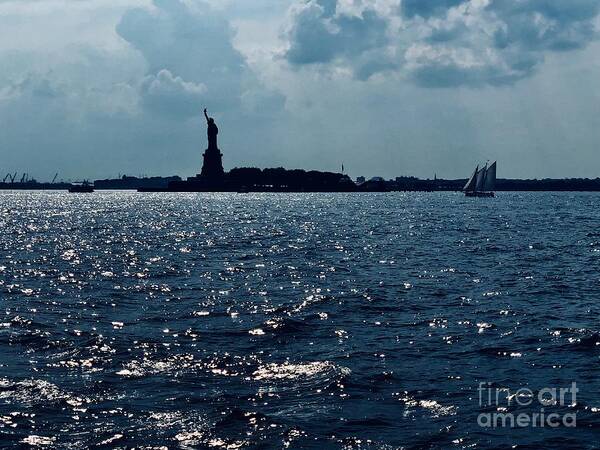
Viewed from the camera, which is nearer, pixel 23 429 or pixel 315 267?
pixel 23 429

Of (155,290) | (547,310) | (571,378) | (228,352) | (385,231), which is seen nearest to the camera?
(571,378)

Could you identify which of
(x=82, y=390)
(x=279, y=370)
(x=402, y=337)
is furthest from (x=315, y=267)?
(x=82, y=390)

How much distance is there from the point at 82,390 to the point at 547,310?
16246mm

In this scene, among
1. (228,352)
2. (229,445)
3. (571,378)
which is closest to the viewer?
(229,445)

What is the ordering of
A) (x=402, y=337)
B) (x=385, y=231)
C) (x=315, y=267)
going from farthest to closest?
1. (x=385, y=231)
2. (x=315, y=267)
3. (x=402, y=337)

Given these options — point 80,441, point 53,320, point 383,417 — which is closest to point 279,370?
point 383,417

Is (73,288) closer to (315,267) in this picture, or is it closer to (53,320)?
(53,320)

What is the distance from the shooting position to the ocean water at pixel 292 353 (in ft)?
42.1

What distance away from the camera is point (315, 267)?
39125 millimetres

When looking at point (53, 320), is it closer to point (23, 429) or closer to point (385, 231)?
point (23, 429)

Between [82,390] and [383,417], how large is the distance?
621cm

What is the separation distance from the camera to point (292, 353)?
18.6 m

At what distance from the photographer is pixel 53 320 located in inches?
904

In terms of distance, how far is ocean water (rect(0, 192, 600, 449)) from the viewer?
42.1 feet
